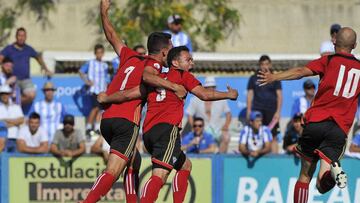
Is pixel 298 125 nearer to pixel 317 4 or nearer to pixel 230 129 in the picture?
pixel 230 129

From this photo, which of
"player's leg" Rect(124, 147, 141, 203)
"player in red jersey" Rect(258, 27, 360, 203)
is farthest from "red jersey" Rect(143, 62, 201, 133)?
"player in red jersey" Rect(258, 27, 360, 203)

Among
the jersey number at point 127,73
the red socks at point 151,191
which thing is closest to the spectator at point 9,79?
the jersey number at point 127,73

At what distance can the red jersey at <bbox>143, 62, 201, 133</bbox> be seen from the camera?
37.4 feet

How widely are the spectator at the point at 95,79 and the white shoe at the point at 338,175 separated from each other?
7.02m

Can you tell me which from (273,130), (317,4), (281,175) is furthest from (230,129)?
(317,4)

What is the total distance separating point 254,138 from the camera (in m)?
15.4

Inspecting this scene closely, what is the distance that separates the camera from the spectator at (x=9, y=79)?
17.2 metres

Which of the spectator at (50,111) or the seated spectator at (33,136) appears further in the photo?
the spectator at (50,111)

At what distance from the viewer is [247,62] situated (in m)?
19.8

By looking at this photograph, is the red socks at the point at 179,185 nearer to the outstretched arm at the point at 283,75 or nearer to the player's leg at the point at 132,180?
the player's leg at the point at 132,180

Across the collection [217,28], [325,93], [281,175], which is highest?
[217,28]

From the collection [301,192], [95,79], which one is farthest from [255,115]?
[301,192]

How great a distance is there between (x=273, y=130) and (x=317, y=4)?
6.09 m

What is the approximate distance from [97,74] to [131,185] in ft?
19.9
